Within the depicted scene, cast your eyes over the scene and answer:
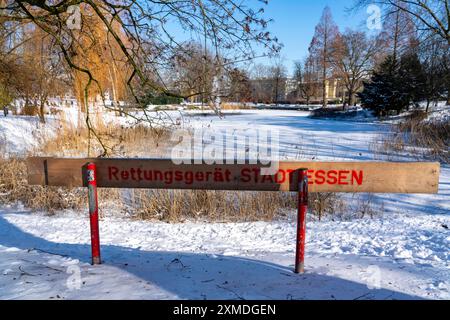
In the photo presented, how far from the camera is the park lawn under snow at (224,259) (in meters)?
2.53

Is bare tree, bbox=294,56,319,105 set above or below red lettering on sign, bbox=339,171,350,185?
above

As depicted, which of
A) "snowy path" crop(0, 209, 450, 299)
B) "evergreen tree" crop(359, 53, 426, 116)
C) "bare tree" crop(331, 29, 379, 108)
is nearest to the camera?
"snowy path" crop(0, 209, 450, 299)

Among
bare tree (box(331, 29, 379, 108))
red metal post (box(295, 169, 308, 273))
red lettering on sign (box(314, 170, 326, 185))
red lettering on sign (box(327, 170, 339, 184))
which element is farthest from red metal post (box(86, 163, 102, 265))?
bare tree (box(331, 29, 379, 108))

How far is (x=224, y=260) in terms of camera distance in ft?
10.9

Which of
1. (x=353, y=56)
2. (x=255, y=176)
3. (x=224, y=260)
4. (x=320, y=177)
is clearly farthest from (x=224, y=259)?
(x=353, y=56)

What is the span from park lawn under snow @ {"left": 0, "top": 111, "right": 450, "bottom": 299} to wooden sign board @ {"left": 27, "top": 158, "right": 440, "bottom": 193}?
2.46 feet

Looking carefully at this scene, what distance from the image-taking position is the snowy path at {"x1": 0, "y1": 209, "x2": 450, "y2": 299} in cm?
252

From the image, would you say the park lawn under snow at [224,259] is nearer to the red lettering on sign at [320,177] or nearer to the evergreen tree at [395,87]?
the red lettering on sign at [320,177]

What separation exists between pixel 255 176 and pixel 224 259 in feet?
3.35

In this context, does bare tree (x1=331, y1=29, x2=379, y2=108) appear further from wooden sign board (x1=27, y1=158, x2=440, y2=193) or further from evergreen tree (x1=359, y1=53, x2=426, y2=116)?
wooden sign board (x1=27, y1=158, x2=440, y2=193)

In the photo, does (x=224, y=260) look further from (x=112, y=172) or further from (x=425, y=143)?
(x=425, y=143)

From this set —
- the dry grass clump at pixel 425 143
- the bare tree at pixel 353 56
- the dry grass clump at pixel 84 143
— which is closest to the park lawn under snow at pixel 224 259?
the dry grass clump at pixel 84 143

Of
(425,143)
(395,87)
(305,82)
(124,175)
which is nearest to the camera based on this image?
(124,175)
